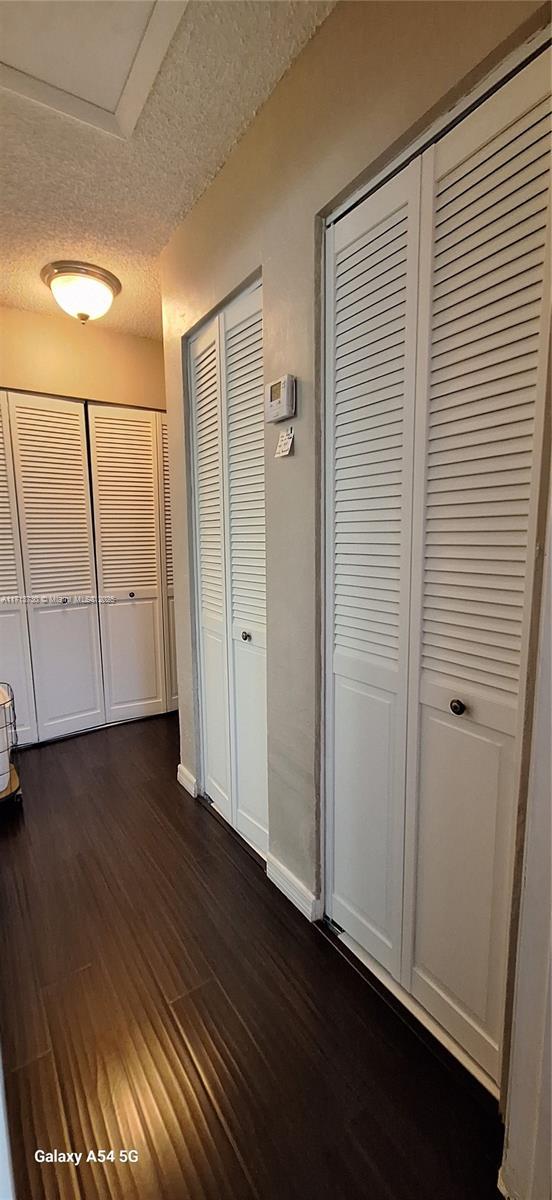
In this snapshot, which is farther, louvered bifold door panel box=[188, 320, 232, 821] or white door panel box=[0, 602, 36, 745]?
white door panel box=[0, 602, 36, 745]

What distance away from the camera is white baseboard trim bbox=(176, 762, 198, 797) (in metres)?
2.40

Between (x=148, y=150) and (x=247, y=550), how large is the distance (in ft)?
4.56

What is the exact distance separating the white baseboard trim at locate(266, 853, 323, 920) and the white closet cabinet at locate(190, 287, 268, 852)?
0.43ft

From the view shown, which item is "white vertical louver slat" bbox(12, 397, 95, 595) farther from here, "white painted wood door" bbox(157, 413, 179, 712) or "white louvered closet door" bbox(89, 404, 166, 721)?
"white painted wood door" bbox(157, 413, 179, 712)

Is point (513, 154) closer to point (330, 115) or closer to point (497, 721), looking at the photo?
point (330, 115)

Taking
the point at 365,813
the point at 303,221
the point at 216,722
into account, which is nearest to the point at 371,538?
the point at 365,813

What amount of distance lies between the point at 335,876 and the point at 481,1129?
24.1 inches

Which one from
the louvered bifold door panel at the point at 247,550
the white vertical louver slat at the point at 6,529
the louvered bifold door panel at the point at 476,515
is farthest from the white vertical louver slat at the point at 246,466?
the white vertical louver slat at the point at 6,529

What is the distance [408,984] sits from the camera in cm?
127

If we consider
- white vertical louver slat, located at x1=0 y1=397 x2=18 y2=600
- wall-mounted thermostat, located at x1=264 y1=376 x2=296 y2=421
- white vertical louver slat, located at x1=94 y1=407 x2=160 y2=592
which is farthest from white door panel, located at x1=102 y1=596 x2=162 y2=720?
wall-mounted thermostat, located at x1=264 y1=376 x2=296 y2=421

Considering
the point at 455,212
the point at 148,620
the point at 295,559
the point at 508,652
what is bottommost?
the point at 148,620

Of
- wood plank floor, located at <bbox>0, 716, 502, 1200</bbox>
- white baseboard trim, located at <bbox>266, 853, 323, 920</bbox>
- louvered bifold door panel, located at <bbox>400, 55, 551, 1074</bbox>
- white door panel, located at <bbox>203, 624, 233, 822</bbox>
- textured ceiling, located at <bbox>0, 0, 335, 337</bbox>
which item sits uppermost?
textured ceiling, located at <bbox>0, 0, 335, 337</bbox>

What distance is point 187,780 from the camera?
2.46 meters

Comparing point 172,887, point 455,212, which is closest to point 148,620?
point 172,887
